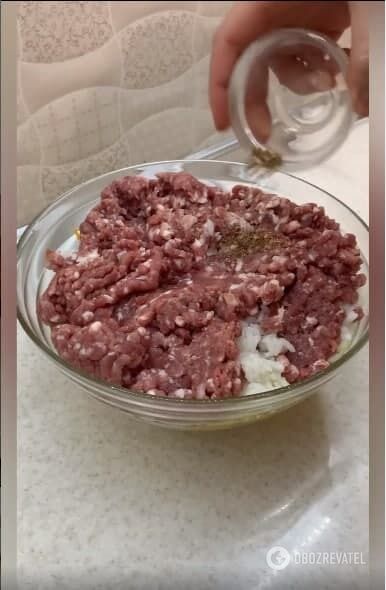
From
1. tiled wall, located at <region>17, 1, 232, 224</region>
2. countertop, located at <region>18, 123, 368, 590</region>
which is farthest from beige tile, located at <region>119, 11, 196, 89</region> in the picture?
countertop, located at <region>18, 123, 368, 590</region>

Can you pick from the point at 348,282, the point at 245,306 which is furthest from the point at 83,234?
the point at 348,282

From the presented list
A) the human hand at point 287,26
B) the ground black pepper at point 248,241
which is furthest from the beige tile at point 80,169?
the human hand at point 287,26

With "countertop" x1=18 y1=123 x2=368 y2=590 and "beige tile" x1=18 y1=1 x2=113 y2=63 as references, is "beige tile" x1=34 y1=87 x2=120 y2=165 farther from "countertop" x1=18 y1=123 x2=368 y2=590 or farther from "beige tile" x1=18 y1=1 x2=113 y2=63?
"countertop" x1=18 y1=123 x2=368 y2=590

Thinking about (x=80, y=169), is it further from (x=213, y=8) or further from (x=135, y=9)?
(x=213, y=8)

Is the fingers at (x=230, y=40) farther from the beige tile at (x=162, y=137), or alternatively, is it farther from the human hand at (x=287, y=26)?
the beige tile at (x=162, y=137)

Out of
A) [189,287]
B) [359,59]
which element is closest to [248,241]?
[189,287]

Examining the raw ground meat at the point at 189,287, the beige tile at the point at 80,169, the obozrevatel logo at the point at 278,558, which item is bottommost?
the obozrevatel logo at the point at 278,558
